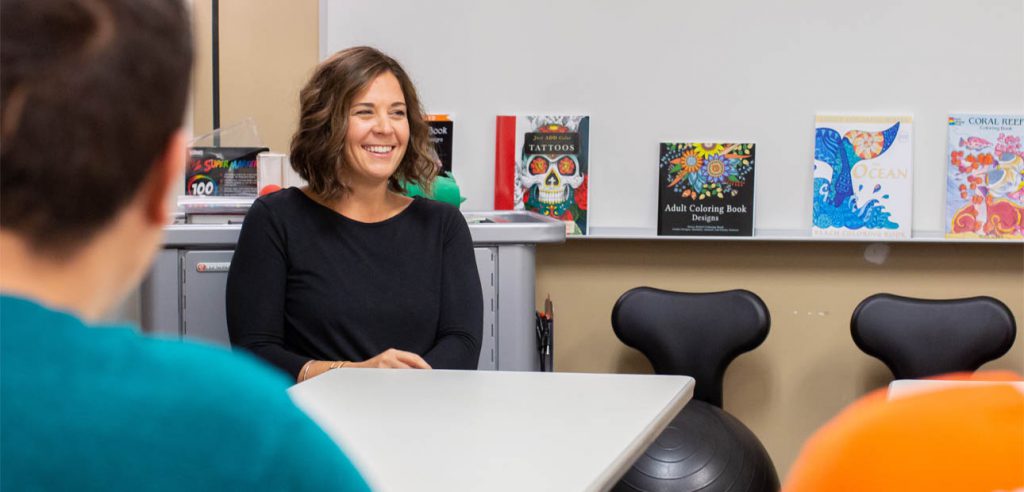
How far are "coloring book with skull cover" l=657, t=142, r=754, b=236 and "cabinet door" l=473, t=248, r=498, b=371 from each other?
2.85 ft

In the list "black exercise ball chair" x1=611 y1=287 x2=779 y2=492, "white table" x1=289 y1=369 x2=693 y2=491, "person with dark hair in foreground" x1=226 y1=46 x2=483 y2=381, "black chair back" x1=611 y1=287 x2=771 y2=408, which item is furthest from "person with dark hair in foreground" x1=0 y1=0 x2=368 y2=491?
"black chair back" x1=611 y1=287 x2=771 y2=408

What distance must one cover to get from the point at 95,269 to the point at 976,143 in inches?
125

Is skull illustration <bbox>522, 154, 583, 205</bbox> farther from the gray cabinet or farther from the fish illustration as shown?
the fish illustration

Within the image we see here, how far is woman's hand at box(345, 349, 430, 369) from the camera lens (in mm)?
2125

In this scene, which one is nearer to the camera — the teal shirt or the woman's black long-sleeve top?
the teal shirt

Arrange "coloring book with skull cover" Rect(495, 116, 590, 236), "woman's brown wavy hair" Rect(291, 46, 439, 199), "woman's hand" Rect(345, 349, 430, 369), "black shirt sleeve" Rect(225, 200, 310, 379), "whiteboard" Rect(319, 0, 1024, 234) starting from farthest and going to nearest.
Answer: "coloring book with skull cover" Rect(495, 116, 590, 236) < "whiteboard" Rect(319, 0, 1024, 234) < "woman's brown wavy hair" Rect(291, 46, 439, 199) < "black shirt sleeve" Rect(225, 200, 310, 379) < "woman's hand" Rect(345, 349, 430, 369)

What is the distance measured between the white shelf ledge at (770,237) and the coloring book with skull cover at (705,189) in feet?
0.07

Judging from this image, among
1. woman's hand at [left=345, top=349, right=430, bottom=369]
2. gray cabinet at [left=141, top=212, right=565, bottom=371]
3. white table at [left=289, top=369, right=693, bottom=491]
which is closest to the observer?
white table at [left=289, top=369, right=693, bottom=491]

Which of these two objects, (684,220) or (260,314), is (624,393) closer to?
(260,314)

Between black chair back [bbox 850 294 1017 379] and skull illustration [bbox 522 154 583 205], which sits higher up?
skull illustration [bbox 522 154 583 205]

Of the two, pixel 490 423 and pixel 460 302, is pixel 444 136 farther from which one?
pixel 490 423

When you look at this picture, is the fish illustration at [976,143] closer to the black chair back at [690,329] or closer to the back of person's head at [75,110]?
the black chair back at [690,329]

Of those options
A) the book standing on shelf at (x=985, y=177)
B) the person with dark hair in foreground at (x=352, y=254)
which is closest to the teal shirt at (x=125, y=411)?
the person with dark hair in foreground at (x=352, y=254)

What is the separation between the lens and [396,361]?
6.98ft
